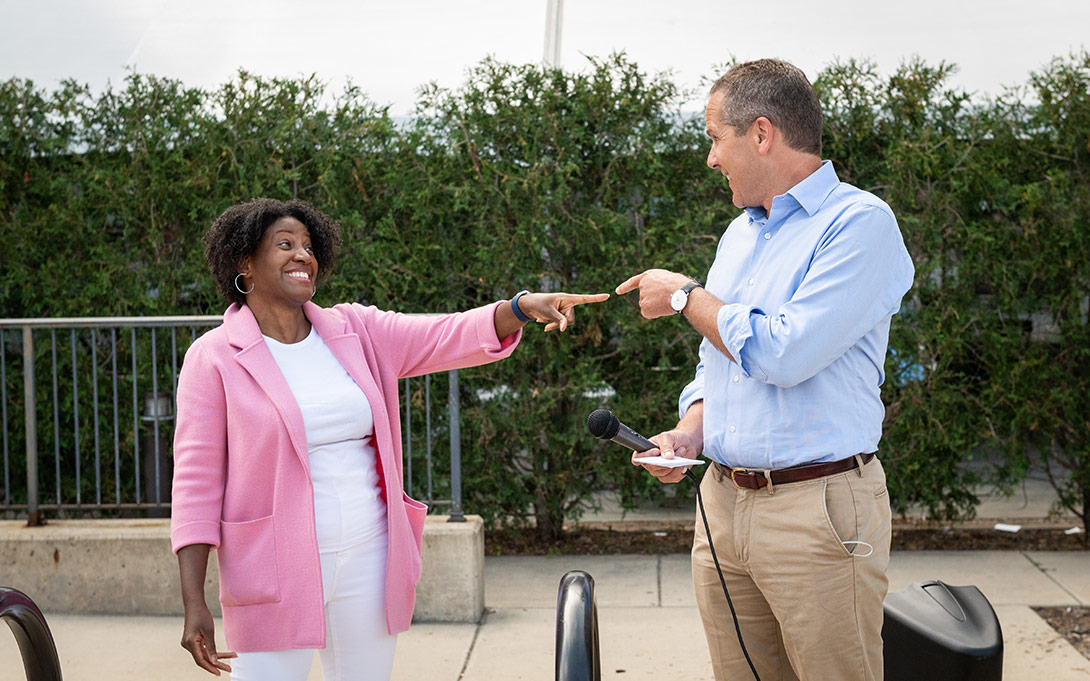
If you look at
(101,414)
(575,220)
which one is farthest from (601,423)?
(101,414)

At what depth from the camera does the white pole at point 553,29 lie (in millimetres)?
6633

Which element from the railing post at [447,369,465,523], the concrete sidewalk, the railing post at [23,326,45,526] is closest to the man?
the concrete sidewalk

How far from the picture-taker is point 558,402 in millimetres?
5902

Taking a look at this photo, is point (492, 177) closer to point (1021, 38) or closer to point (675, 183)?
point (675, 183)

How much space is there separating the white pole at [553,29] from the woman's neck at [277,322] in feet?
13.4

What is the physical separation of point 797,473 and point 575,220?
11.2 ft

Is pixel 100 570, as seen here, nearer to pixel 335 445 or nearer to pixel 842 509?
pixel 335 445

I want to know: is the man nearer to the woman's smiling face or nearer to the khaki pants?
the khaki pants

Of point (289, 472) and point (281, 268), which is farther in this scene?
point (281, 268)

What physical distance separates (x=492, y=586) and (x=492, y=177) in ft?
7.04

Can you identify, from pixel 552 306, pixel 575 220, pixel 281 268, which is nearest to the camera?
pixel 281 268

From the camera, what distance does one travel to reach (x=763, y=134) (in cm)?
252

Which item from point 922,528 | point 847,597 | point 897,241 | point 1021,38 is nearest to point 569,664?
point 847,597

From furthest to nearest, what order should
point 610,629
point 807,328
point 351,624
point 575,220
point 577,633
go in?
1. point 575,220
2. point 610,629
3. point 351,624
4. point 807,328
5. point 577,633
